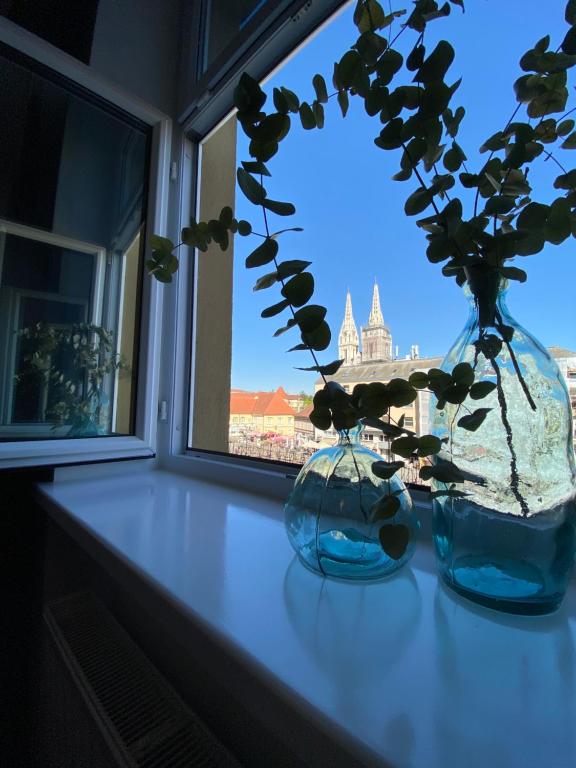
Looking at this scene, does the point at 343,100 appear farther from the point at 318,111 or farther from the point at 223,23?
the point at 223,23

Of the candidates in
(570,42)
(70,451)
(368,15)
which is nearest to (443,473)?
(570,42)

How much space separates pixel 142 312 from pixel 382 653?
127 centimetres

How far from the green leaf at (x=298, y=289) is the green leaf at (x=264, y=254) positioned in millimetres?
56

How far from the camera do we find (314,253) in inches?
35.5

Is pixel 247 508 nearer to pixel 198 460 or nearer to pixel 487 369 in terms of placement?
pixel 198 460

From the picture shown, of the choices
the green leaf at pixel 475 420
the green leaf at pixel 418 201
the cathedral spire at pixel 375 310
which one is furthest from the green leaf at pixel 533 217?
the cathedral spire at pixel 375 310

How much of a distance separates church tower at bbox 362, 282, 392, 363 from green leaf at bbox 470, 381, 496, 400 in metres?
0.39

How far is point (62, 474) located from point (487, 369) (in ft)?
3.81

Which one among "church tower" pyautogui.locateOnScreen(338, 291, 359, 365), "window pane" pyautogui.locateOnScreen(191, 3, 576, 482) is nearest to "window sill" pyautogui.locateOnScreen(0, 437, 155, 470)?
"window pane" pyautogui.locateOnScreen(191, 3, 576, 482)

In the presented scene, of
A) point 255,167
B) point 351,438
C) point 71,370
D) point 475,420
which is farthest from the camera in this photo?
point 71,370

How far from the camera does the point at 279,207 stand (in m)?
0.46

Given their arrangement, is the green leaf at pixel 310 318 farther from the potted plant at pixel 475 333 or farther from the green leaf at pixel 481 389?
the green leaf at pixel 481 389

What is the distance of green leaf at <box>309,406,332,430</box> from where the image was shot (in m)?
0.41

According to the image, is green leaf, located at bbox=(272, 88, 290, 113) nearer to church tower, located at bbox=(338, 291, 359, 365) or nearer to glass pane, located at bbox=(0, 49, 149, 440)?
church tower, located at bbox=(338, 291, 359, 365)
